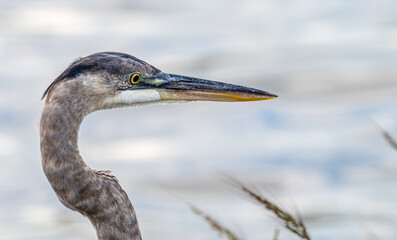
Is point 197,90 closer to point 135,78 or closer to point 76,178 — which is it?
point 135,78

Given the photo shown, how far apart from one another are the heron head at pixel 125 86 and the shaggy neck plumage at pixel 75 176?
2.0 inches

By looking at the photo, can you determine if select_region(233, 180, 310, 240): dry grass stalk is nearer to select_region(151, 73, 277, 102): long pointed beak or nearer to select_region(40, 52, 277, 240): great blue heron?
select_region(40, 52, 277, 240): great blue heron

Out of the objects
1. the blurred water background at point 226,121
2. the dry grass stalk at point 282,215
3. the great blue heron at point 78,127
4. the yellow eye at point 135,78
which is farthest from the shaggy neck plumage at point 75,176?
the blurred water background at point 226,121

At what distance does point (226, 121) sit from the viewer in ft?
31.2

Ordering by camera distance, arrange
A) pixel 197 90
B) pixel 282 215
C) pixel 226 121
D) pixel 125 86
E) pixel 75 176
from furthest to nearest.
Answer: pixel 226 121
pixel 197 90
pixel 125 86
pixel 75 176
pixel 282 215

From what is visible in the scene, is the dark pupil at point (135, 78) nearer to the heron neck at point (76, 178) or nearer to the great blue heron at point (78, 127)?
the great blue heron at point (78, 127)

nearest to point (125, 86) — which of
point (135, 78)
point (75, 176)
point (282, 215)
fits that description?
point (135, 78)

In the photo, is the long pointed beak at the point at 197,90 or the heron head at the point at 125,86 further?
the long pointed beak at the point at 197,90

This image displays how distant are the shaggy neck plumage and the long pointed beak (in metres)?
0.49

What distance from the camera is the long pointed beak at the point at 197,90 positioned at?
3.86 meters

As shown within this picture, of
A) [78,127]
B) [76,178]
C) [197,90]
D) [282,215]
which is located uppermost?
[197,90]

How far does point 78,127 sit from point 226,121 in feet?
20.2

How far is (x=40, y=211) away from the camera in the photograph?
788cm

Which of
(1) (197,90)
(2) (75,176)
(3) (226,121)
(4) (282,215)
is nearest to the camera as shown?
(4) (282,215)
